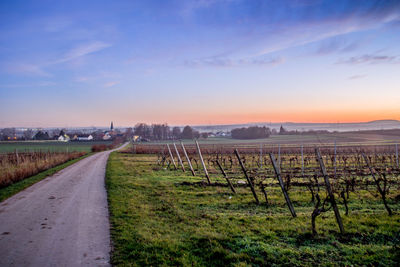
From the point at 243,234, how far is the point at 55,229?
4801 mm

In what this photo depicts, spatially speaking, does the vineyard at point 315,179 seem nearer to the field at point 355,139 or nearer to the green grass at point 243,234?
the green grass at point 243,234

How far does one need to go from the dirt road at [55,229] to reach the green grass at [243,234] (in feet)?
1.46

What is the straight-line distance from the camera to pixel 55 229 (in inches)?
260

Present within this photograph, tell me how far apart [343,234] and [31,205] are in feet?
32.7

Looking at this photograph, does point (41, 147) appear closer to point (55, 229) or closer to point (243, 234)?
point (55, 229)

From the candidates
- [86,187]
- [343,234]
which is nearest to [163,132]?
[86,187]

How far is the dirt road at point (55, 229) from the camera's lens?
194 inches

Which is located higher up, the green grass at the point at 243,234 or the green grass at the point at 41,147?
the green grass at the point at 243,234

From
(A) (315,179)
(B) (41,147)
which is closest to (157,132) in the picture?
(B) (41,147)

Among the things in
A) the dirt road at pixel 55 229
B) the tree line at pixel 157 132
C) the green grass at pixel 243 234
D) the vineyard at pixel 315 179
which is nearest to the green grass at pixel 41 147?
the vineyard at pixel 315 179

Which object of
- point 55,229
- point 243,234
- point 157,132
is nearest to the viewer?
point 243,234

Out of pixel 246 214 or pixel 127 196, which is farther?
pixel 127 196

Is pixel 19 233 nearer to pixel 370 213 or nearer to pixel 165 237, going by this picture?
pixel 165 237

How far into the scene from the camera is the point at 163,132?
130500 mm
